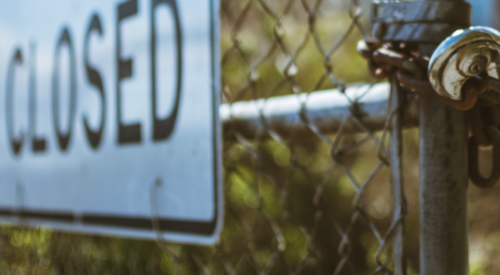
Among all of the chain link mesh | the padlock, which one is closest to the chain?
the padlock

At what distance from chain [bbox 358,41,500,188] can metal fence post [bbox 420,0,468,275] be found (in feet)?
0.04

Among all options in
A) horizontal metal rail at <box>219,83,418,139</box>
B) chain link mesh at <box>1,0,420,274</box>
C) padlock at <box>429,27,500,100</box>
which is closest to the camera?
padlock at <box>429,27,500,100</box>

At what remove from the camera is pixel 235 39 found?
2.36 feet

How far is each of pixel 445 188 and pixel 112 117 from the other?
0.56 meters

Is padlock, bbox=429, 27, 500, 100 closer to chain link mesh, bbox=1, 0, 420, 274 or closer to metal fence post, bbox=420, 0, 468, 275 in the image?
metal fence post, bbox=420, 0, 468, 275

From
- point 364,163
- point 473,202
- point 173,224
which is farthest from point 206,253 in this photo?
point 173,224

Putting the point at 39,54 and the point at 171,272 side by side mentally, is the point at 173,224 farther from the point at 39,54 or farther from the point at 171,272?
the point at 171,272

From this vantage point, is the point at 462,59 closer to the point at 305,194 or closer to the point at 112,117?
the point at 112,117

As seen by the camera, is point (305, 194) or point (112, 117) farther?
point (305, 194)

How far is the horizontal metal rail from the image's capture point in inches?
19.9

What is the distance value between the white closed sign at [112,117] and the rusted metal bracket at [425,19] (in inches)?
10.1

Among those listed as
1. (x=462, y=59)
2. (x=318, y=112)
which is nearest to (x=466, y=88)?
(x=462, y=59)

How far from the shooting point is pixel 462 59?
14.7 inches

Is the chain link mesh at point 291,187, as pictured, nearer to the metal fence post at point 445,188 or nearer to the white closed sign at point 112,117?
the white closed sign at point 112,117
